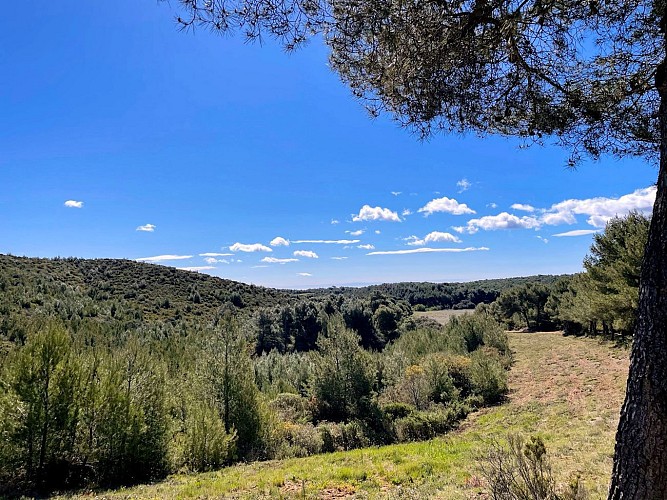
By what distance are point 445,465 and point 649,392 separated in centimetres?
721

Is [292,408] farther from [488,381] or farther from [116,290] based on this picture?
[116,290]

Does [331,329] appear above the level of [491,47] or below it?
below

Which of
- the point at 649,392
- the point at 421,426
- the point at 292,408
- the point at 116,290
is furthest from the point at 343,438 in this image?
the point at 116,290

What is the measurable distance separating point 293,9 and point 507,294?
75212 mm

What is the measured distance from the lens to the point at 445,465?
28.7 feet

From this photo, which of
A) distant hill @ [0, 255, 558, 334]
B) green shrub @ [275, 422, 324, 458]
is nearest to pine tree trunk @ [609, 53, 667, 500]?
green shrub @ [275, 422, 324, 458]

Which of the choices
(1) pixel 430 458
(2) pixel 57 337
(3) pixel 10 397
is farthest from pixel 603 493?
(3) pixel 10 397

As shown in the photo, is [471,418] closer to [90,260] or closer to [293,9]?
[293,9]

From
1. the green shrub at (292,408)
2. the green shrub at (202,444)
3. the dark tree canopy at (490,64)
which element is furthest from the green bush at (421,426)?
the dark tree canopy at (490,64)

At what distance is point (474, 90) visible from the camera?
174 inches

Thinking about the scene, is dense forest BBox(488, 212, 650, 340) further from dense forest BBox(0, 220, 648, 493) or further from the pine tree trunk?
the pine tree trunk

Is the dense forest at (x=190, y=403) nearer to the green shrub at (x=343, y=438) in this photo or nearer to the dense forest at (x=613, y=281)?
the green shrub at (x=343, y=438)

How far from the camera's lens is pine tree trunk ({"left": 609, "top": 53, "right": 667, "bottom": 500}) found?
8.89 feet

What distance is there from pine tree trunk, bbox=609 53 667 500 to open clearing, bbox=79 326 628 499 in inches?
78.5
